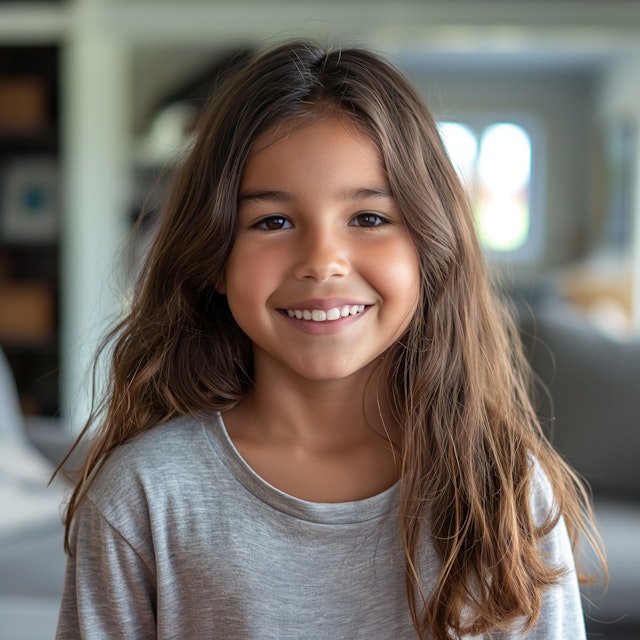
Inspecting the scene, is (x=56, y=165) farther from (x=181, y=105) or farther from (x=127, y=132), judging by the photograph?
(x=181, y=105)

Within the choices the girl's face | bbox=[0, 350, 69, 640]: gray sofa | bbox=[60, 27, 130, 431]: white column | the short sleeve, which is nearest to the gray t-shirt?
the short sleeve

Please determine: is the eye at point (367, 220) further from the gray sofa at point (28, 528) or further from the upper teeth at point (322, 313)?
the gray sofa at point (28, 528)

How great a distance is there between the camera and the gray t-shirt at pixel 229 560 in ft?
2.85

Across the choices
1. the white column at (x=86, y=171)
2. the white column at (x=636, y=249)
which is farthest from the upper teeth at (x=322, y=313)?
the white column at (x=636, y=249)

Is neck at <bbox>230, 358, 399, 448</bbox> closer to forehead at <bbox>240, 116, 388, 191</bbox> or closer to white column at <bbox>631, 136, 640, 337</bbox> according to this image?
forehead at <bbox>240, 116, 388, 191</bbox>

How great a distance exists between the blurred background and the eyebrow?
165 millimetres

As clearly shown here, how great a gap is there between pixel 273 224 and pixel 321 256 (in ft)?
0.22

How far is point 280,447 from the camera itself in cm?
94

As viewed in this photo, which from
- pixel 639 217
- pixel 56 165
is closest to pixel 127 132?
pixel 56 165

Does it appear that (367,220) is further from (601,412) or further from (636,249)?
(636,249)

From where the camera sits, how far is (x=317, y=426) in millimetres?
954

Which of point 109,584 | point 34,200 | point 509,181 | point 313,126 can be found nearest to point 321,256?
point 313,126

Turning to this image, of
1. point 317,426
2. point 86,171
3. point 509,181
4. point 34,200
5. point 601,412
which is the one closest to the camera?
point 317,426

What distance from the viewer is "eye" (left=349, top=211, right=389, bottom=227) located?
881 millimetres
